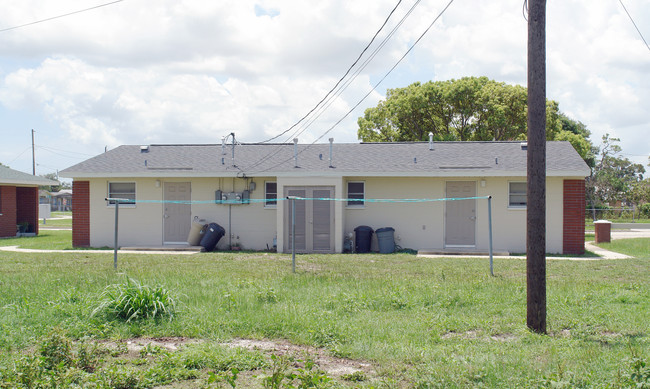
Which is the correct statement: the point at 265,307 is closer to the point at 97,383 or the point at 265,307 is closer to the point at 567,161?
the point at 97,383

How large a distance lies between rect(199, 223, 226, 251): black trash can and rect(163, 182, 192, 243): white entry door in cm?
132

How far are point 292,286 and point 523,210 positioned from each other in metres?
11.0

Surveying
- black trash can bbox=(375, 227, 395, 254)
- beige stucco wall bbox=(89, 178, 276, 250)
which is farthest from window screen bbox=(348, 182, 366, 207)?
beige stucco wall bbox=(89, 178, 276, 250)

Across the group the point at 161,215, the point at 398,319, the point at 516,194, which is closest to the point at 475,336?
the point at 398,319

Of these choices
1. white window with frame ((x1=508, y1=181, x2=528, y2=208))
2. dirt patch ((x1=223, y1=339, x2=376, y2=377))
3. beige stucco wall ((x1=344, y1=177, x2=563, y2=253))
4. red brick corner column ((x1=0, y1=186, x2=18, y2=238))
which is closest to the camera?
dirt patch ((x1=223, y1=339, x2=376, y2=377))

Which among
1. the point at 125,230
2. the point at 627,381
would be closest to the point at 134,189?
the point at 125,230

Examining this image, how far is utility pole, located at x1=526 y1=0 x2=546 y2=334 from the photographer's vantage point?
298 inches

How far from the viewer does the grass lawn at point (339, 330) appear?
5.75 m

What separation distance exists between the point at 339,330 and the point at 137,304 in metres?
2.88

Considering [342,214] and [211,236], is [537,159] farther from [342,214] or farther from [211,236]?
[211,236]

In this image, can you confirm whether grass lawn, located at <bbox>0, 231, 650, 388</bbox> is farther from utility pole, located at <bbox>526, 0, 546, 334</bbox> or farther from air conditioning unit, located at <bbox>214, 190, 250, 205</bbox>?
air conditioning unit, located at <bbox>214, 190, 250, 205</bbox>

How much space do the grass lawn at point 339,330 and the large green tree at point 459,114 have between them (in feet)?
84.6

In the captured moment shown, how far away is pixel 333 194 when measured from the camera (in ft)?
62.8

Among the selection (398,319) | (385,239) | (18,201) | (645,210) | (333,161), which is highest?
(333,161)
